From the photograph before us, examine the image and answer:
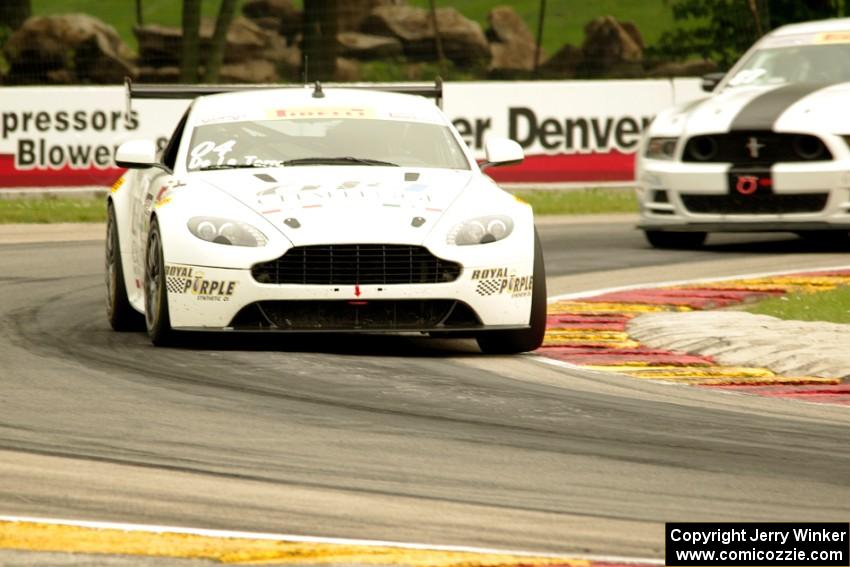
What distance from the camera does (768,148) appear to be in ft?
52.8

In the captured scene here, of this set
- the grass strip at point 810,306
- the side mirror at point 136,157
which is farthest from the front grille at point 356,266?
the grass strip at point 810,306

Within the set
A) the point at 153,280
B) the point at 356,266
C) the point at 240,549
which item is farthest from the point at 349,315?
the point at 240,549

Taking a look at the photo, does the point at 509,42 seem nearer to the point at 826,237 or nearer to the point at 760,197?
the point at 826,237

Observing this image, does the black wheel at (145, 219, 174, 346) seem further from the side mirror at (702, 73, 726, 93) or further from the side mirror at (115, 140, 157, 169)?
the side mirror at (702, 73, 726, 93)

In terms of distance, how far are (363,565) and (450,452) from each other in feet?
5.68

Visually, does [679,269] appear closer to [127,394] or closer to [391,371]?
[391,371]

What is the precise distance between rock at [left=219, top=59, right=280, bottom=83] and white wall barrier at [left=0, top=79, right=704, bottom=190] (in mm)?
5482

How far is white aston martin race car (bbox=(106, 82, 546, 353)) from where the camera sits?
9453mm

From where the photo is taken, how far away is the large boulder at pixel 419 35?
29172 mm

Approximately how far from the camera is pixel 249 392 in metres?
8.38

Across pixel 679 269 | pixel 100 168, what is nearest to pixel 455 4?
pixel 100 168

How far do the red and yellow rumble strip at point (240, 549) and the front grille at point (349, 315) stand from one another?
381 centimetres

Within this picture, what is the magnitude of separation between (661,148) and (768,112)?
981 millimetres

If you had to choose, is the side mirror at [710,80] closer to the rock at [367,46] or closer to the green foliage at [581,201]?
the green foliage at [581,201]
